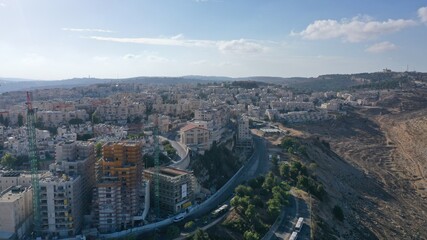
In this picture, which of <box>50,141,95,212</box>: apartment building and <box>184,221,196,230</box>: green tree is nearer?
<box>184,221,196,230</box>: green tree

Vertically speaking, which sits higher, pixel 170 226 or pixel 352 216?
pixel 170 226

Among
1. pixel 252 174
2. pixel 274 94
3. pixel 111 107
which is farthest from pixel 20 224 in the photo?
pixel 274 94

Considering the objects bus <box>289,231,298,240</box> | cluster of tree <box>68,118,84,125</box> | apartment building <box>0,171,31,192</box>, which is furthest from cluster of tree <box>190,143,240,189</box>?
cluster of tree <box>68,118,84,125</box>

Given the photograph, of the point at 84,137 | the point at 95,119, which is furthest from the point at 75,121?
Answer: the point at 84,137

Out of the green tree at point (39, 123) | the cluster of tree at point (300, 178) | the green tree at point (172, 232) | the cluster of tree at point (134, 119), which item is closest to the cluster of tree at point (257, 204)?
the cluster of tree at point (300, 178)

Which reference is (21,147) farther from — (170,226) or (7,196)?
(170,226)

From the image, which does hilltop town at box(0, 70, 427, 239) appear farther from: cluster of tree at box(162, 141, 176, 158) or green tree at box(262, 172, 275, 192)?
green tree at box(262, 172, 275, 192)

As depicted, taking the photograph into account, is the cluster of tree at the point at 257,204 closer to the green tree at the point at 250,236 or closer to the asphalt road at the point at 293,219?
the green tree at the point at 250,236

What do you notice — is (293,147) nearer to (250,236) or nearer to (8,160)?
(250,236)
